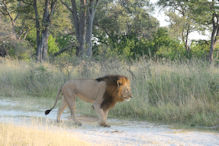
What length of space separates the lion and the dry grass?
1480 mm

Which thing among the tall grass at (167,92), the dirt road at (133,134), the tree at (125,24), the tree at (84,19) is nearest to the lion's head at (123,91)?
the dirt road at (133,134)

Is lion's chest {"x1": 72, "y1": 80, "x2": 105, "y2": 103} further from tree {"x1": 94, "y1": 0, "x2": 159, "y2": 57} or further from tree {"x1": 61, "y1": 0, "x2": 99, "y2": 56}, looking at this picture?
tree {"x1": 94, "y1": 0, "x2": 159, "y2": 57}

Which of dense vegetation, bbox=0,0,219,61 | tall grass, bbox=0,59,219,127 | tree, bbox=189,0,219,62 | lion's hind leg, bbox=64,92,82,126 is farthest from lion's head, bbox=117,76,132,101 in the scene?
tree, bbox=189,0,219,62

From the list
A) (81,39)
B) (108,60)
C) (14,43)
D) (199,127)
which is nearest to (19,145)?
(199,127)

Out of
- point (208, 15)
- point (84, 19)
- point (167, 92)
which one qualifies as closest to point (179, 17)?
point (208, 15)

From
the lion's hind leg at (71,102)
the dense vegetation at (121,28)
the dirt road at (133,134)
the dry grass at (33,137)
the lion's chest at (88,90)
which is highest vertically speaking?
the dense vegetation at (121,28)

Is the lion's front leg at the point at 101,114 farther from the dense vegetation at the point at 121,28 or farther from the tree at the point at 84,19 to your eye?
the dense vegetation at the point at 121,28

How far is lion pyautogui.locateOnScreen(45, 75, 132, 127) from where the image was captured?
6.95 metres

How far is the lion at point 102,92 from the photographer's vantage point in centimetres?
695

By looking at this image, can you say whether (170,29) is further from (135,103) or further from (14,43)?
(135,103)

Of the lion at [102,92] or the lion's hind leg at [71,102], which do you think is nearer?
the lion at [102,92]

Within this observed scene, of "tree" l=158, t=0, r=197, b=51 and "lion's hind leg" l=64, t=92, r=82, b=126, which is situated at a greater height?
"tree" l=158, t=0, r=197, b=51

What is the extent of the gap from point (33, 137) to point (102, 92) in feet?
7.09

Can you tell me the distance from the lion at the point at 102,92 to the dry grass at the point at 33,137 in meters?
1.48
